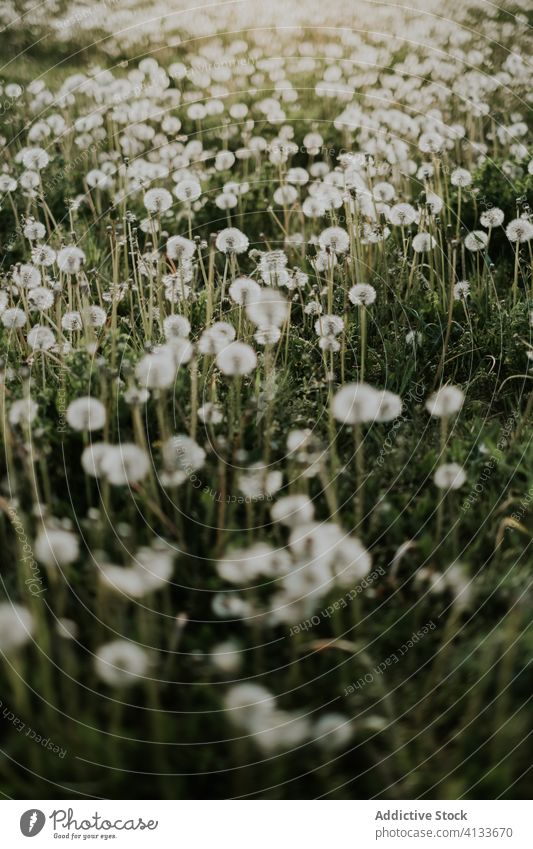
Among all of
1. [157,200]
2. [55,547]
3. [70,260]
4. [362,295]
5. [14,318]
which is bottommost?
[55,547]

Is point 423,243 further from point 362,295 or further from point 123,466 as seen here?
point 123,466

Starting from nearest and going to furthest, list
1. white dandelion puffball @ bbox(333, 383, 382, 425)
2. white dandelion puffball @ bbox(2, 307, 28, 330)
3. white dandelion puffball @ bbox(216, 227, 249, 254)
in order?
1. white dandelion puffball @ bbox(333, 383, 382, 425)
2. white dandelion puffball @ bbox(2, 307, 28, 330)
3. white dandelion puffball @ bbox(216, 227, 249, 254)

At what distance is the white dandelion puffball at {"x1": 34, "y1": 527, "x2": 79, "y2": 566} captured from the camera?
146cm

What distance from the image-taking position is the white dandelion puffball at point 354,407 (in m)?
1.78

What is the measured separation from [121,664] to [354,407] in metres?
0.85

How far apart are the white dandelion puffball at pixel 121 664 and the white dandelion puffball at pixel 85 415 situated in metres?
0.54

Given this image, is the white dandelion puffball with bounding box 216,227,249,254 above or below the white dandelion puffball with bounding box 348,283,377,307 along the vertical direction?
above

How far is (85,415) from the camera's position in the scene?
1662 millimetres

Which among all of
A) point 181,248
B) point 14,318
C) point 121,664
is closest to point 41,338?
point 14,318

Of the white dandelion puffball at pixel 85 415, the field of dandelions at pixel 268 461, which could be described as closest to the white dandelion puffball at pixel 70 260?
the field of dandelions at pixel 268 461

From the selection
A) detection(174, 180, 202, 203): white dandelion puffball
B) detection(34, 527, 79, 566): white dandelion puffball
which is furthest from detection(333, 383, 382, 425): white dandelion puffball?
detection(174, 180, 202, 203): white dandelion puffball

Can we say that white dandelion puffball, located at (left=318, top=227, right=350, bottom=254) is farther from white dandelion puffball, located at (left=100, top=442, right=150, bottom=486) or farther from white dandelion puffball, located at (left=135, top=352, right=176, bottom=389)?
white dandelion puffball, located at (left=100, top=442, right=150, bottom=486)

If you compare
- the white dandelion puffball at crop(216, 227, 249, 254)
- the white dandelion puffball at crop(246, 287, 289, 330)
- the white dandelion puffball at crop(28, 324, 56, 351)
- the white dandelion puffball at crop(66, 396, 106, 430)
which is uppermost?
the white dandelion puffball at crop(216, 227, 249, 254)

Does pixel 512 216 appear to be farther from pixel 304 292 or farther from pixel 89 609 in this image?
pixel 89 609
